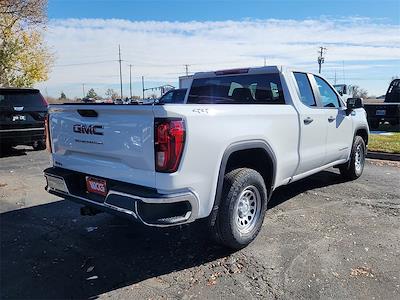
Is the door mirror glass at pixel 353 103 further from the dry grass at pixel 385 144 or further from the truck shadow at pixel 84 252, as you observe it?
the dry grass at pixel 385 144

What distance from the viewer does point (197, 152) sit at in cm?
337

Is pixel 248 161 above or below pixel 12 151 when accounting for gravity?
above

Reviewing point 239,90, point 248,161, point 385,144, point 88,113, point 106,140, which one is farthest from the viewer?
point 385,144

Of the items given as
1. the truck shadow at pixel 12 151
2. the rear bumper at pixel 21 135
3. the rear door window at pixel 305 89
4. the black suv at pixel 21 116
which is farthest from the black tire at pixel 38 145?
the rear door window at pixel 305 89

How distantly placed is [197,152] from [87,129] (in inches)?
44.7

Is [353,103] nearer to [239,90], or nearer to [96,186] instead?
[239,90]

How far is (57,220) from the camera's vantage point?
505cm

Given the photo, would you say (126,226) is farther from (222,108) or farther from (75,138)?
(222,108)

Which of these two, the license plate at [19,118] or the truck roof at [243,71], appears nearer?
the truck roof at [243,71]

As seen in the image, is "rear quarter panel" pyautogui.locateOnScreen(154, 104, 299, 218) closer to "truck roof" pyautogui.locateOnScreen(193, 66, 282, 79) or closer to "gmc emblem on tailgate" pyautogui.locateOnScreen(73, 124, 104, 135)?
"gmc emblem on tailgate" pyautogui.locateOnScreen(73, 124, 104, 135)

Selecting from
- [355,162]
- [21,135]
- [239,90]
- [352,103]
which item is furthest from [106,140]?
[21,135]

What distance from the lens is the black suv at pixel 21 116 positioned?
9906mm

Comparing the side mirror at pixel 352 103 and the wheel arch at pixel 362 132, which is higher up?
the side mirror at pixel 352 103

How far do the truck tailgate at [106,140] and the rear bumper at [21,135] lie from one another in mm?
6413
